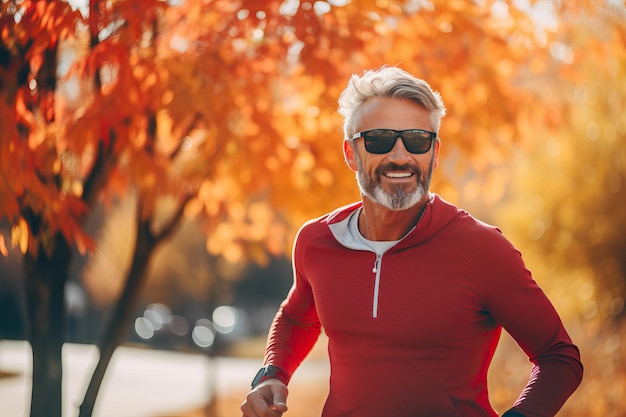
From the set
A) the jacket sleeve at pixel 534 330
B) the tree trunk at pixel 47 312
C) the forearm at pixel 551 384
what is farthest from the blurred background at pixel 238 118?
the forearm at pixel 551 384

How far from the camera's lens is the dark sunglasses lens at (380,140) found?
103 inches

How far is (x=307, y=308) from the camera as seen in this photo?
9.58ft

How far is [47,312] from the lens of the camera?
5555 millimetres

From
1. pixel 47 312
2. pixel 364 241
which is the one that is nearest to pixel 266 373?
pixel 364 241

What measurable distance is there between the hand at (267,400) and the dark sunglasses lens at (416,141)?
2.82ft

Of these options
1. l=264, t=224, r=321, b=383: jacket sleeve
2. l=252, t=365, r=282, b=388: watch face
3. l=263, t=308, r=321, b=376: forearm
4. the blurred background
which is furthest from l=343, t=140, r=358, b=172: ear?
the blurred background

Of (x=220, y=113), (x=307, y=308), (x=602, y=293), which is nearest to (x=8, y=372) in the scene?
(x=602, y=293)

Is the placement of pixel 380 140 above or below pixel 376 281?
above

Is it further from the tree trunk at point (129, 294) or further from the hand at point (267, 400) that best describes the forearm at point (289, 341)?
the tree trunk at point (129, 294)

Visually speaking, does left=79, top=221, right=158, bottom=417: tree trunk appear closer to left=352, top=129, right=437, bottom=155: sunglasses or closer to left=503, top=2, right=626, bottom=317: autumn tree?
left=352, top=129, right=437, bottom=155: sunglasses

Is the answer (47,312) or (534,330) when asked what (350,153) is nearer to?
(534,330)

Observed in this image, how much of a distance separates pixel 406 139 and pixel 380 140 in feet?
0.27

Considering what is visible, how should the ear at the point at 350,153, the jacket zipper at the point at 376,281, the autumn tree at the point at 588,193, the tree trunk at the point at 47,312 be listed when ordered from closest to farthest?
the jacket zipper at the point at 376,281
the ear at the point at 350,153
the tree trunk at the point at 47,312
the autumn tree at the point at 588,193

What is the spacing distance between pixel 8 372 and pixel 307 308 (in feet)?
42.2
